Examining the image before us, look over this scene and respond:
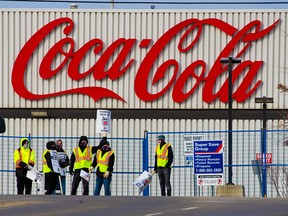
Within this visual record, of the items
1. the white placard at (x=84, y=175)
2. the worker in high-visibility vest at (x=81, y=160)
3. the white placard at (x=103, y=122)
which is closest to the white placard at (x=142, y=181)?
the white placard at (x=84, y=175)

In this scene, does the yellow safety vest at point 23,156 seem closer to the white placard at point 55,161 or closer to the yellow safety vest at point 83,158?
the white placard at point 55,161

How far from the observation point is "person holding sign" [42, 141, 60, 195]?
29641 millimetres

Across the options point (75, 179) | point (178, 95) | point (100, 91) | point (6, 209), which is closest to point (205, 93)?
point (178, 95)

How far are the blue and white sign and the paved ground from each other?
825 cm

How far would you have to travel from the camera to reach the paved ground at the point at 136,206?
62.5ft

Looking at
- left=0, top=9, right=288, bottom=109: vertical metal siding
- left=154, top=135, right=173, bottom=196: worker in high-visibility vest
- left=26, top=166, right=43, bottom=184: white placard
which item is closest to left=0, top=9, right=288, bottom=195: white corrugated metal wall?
left=0, top=9, right=288, bottom=109: vertical metal siding

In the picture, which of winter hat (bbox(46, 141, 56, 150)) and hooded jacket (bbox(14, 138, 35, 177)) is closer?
winter hat (bbox(46, 141, 56, 150))

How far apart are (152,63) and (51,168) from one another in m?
14.0

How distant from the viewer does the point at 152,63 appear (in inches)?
1694

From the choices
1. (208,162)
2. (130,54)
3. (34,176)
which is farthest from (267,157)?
(130,54)

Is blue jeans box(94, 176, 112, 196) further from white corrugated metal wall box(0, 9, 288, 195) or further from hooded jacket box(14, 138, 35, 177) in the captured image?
white corrugated metal wall box(0, 9, 288, 195)

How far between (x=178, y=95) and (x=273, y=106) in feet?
10.9

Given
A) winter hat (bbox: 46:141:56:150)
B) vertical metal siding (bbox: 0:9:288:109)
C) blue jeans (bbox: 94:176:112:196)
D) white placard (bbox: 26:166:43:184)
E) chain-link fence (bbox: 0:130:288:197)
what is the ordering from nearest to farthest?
blue jeans (bbox: 94:176:112:196), white placard (bbox: 26:166:43:184), winter hat (bbox: 46:141:56:150), chain-link fence (bbox: 0:130:288:197), vertical metal siding (bbox: 0:9:288:109)

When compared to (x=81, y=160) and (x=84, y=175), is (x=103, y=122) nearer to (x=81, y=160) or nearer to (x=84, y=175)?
(x=81, y=160)
